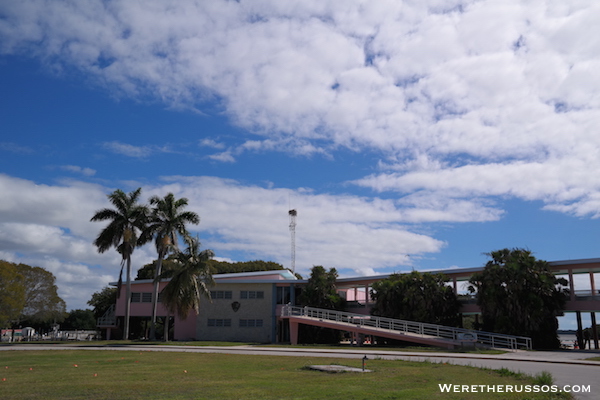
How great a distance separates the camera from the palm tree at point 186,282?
37.4 m

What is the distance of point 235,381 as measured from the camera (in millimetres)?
13156

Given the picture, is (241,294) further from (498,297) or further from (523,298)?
(523,298)

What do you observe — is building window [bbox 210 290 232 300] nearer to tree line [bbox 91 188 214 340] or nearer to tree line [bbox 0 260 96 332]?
tree line [bbox 91 188 214 340]

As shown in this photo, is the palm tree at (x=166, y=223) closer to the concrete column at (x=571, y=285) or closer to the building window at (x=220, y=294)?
the building window at (x=220, y=294)

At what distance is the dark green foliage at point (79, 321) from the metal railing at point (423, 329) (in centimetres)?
5981

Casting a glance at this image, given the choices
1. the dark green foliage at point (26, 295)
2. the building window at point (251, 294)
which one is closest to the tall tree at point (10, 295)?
the dark green foliage at point (26, 295)

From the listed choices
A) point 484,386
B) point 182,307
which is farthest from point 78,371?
point 182,307

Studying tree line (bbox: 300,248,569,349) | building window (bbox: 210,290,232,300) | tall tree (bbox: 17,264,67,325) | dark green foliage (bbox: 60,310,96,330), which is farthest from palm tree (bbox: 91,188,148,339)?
dark green foliage (bbox: 60,310,96,330)

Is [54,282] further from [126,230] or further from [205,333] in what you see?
[205,333]

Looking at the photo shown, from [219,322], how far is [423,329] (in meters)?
18.5

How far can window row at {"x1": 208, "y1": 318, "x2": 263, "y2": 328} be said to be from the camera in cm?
4338

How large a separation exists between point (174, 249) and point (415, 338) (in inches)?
919

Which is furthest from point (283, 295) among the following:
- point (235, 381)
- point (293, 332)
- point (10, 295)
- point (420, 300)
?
point (235, 381)

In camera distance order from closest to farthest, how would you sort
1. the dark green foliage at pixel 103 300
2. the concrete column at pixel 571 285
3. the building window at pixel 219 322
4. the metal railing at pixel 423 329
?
the metal railing at pixel 423 329
the concrete column at pixel 571 285
the building window at pixel 219 322
the dark green foliage at pixel 103 300
